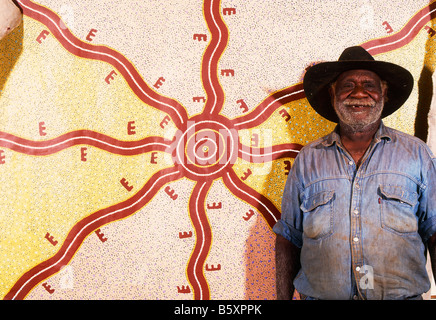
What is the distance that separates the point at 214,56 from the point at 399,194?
112 cm

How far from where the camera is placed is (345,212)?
144cm

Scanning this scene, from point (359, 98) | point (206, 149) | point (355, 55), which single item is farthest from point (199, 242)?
point (355, 55)

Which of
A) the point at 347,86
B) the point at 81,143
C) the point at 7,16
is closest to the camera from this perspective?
the point at 347,86

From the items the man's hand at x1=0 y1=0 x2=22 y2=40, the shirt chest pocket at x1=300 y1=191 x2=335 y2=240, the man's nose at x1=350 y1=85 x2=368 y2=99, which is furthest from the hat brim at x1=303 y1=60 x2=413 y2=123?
the man's hand at x1=0 y1=0 x2=22 y2=40

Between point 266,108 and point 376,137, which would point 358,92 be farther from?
point 266,108

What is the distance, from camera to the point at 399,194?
55.2 inches

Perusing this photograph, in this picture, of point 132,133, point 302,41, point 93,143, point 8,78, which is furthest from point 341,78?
point 8,78

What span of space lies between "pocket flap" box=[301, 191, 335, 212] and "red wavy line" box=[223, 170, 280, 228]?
1.07 feet

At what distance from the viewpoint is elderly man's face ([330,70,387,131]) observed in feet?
4.86

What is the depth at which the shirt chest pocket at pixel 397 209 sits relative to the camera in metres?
1.40

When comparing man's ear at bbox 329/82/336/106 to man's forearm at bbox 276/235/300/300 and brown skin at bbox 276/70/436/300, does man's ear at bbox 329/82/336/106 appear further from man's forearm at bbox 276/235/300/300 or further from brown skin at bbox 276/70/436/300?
man's forearm at bbox 276/235/300/300

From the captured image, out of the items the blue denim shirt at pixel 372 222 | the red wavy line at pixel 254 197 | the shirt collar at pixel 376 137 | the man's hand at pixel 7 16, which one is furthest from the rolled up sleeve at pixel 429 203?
the man's hand at pixel 7 16

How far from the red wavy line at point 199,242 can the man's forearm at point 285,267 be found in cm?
40

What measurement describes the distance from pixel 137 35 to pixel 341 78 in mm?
1069
